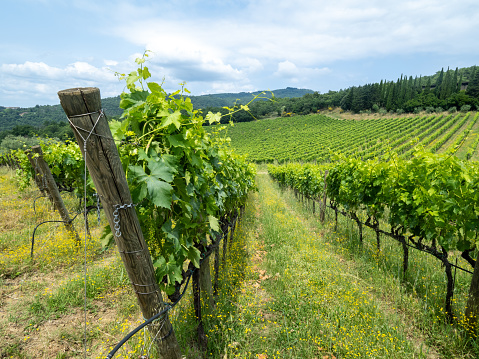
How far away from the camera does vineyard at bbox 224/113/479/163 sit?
3634cm

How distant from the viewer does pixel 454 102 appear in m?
58.5

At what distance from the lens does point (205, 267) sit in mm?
3408

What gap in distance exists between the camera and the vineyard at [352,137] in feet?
119

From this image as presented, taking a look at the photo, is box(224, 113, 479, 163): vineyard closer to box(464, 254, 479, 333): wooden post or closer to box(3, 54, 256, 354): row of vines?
box(464, 254, 479, 333): wooden post

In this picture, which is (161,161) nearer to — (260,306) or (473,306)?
(260,306)

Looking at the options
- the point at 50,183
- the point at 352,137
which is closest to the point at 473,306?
the point at 50,183

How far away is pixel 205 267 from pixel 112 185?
2.28 metres

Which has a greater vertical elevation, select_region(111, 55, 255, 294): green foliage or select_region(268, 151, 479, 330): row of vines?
select_region(111, 55, 255, 294): green foliage

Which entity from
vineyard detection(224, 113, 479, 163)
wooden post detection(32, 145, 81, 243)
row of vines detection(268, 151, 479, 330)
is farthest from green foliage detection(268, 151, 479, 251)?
vineyard detection(224, 113, 479, 163)

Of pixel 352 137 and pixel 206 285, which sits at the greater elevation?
pixel 206 285

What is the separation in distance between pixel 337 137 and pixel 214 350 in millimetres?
56298

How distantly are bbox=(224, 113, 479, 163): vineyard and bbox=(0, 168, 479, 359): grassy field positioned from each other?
28795 millimetres

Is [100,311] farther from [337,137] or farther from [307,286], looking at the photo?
[337,137]

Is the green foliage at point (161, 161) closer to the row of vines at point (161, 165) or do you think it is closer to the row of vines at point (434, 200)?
the row of vines at point (161, 165)
